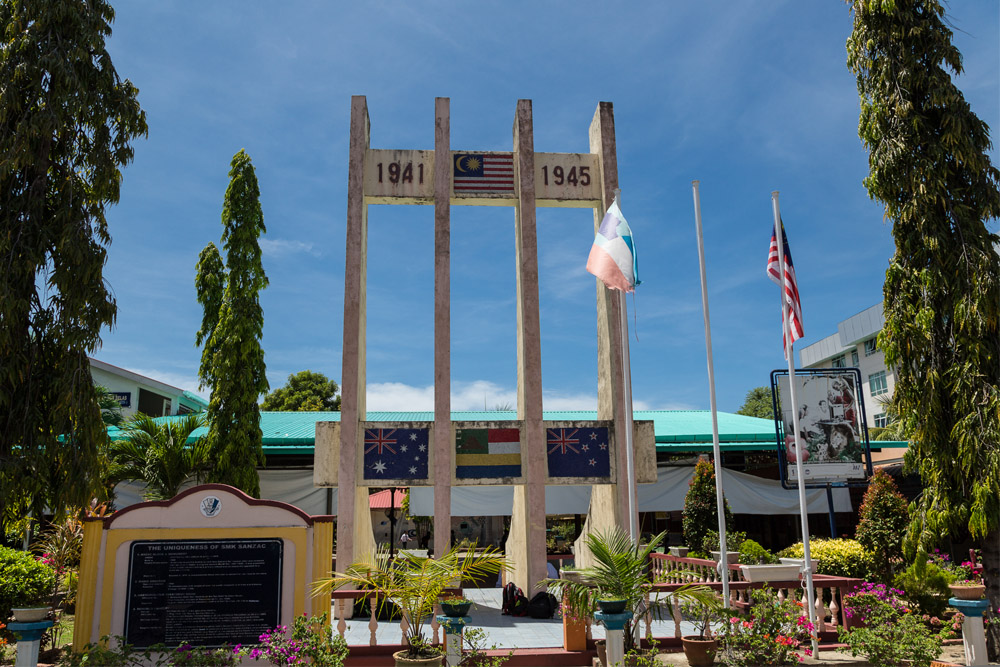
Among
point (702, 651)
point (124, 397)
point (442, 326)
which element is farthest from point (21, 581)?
point (124, 397)

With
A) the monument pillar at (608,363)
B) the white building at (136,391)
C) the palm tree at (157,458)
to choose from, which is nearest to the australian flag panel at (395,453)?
the monument pillar at (608,363)

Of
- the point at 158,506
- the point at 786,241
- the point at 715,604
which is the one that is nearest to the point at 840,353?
the point at 786,241

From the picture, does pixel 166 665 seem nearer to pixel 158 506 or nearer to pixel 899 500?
pixel 158 506

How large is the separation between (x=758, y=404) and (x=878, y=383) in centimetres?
2993

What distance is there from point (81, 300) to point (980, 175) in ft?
50.0

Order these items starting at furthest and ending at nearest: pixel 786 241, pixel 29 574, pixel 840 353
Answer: pixel 840 353 < pixel 786 241 < pixel 29 574

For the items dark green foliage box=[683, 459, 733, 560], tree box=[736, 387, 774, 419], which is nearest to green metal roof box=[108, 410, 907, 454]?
dark green foliage box=[683, 459, 733, 560]

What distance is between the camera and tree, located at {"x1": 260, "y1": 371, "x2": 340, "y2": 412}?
170 feet

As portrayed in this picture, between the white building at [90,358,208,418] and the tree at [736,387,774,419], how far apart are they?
6008 cm

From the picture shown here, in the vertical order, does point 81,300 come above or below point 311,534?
above

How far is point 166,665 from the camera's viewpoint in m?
9.16

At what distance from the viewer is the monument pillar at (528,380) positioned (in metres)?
16.4

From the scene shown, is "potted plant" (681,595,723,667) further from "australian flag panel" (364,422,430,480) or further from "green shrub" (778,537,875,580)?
"australian flag panel" (364,422,430,480)

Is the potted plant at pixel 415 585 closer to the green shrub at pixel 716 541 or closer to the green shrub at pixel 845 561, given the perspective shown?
the green shrub at pixel 716 541
